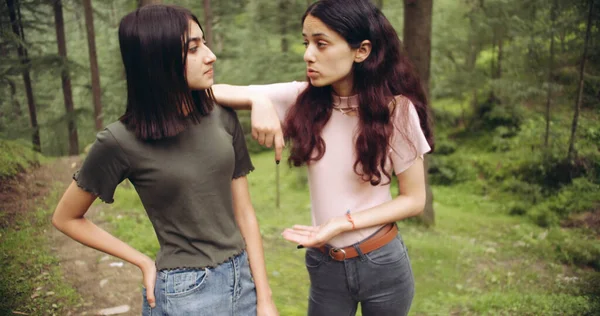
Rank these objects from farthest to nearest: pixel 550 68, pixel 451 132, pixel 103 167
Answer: pixel 451 132, pixel 550 68, pixel 103 167

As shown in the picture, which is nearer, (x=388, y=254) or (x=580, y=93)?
(x=388, y=254)

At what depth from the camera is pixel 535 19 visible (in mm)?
12539

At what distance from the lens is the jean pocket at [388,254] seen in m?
1.97

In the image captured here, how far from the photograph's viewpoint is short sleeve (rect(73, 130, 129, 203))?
158cm

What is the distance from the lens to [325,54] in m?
1.86

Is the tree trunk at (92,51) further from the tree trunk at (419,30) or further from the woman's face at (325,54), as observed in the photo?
the woman's face at (325,54)

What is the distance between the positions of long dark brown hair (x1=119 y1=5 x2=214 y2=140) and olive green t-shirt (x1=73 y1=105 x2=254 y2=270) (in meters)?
0.06

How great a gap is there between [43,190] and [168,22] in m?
4.15

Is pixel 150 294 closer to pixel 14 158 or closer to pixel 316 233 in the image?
pixel 316 233

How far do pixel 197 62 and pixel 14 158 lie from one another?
153 inches

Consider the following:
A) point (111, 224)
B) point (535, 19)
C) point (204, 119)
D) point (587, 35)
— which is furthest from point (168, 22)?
point (535, 19)

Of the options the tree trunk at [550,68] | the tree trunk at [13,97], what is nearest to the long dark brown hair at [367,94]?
the tree trunk at [13,97]

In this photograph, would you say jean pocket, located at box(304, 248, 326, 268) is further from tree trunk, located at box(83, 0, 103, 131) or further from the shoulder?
tree trunk, located at box(83, 0, 103, 131)

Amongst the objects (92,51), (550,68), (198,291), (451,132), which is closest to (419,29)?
(198,291)
